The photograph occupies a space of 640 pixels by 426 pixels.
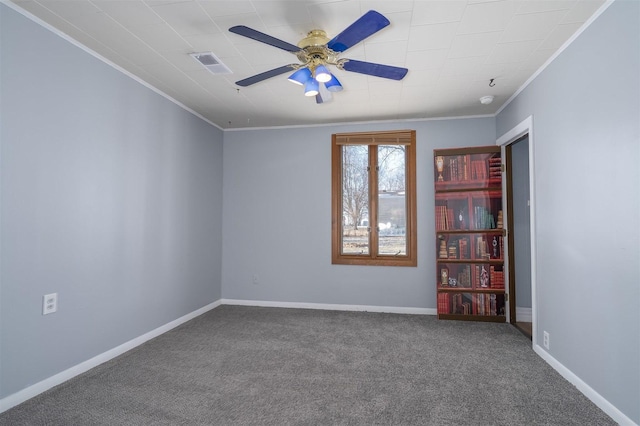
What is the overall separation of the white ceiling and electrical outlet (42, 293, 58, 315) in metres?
1.96

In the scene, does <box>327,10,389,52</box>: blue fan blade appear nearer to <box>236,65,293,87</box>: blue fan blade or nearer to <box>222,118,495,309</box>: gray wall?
<box>236,65,293,87</box>: blue fan blade

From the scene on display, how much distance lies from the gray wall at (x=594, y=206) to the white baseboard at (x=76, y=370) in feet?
12.4

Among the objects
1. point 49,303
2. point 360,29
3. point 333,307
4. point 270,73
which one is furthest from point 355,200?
point 49,303

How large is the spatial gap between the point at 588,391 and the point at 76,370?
3.78 meters

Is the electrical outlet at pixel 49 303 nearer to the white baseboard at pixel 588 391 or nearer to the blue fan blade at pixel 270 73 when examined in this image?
Answer: the blue fan blade at pixel 270 73

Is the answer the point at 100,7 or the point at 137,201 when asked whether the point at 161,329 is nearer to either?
the point at 137,201

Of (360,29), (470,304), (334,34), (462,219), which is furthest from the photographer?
(462,219)

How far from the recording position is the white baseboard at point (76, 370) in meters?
2.13

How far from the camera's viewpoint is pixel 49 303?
237 centimetres

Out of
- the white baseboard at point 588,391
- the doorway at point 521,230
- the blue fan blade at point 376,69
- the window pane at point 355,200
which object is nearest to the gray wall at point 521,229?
the doorway at point 521,230

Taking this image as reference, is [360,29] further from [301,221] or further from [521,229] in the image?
[521,229]

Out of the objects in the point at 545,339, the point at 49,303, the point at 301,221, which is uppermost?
the point at 301,221

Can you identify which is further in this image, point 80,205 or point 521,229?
point 521,229

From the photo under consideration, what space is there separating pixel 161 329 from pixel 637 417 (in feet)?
12.8
